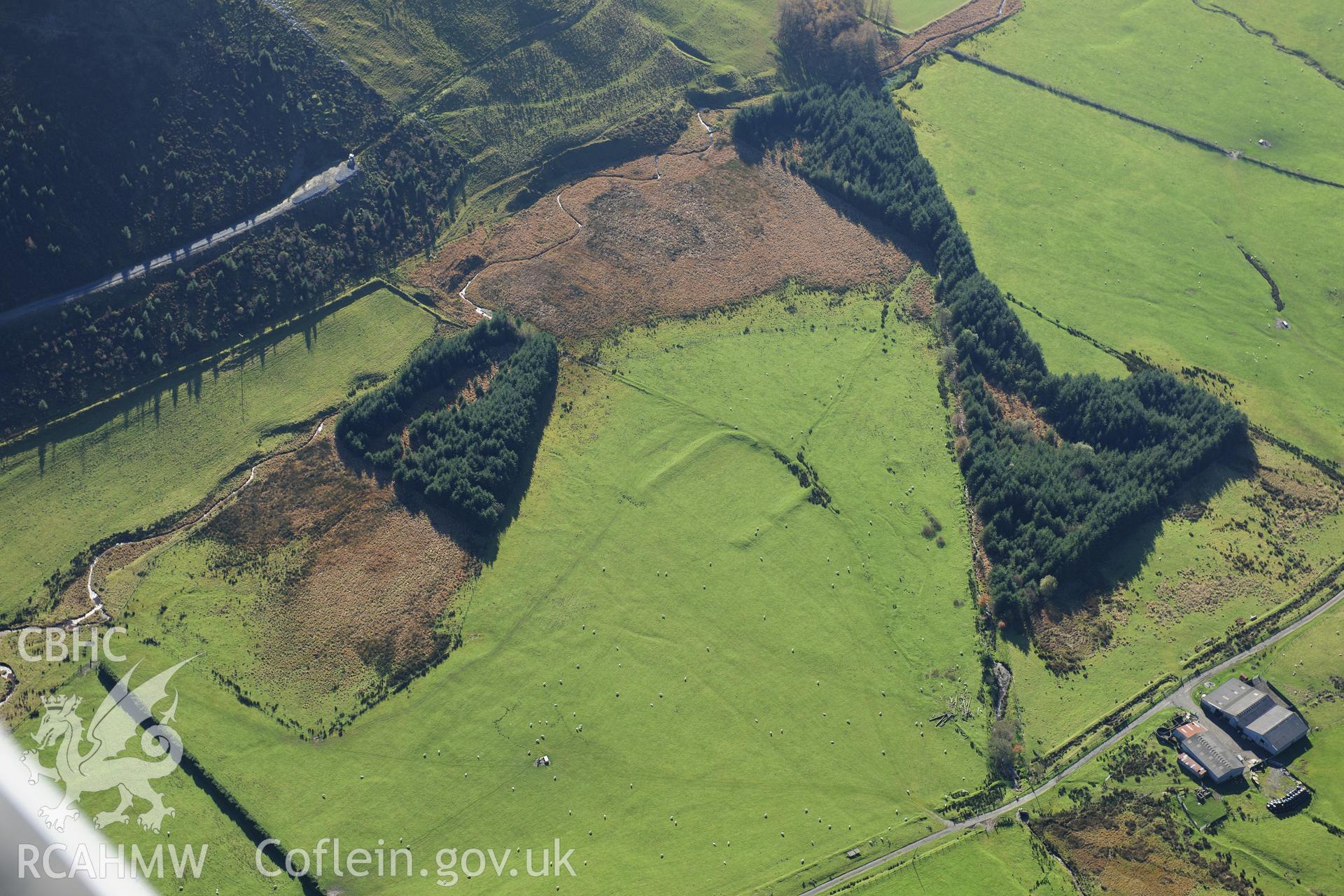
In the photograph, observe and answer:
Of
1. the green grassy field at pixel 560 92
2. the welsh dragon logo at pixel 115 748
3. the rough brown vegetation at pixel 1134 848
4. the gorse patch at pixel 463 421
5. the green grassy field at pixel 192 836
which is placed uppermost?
the green grassy field at pixel 560 92

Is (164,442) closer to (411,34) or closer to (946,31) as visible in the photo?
(411,34)

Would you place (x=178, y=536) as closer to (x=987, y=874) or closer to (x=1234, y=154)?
(x=987, y=874)

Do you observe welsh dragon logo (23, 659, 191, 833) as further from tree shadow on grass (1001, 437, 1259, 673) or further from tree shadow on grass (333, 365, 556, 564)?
tree shadow on grass (1001, 437, 1259, 673)

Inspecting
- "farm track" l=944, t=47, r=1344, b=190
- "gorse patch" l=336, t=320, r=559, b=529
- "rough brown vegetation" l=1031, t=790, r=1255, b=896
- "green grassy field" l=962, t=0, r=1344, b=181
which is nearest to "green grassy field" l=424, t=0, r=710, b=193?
"gorse patch" l=336, t=320, r=559, b=529

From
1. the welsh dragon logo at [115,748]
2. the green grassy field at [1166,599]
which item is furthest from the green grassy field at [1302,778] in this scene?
the welsh dragon logo at [115,748]

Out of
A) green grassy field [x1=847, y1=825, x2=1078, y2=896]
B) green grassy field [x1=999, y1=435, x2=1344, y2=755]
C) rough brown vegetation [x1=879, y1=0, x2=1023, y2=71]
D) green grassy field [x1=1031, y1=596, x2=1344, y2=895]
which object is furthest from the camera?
rough brown vegetation [x1=879, y1=0, x2=1023, y2=71]

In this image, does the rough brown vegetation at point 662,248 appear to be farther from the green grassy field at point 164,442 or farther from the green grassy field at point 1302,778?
the green grassy field at point 1302,778

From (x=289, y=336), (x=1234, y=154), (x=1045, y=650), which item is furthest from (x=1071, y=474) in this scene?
(x=289, y=336)
